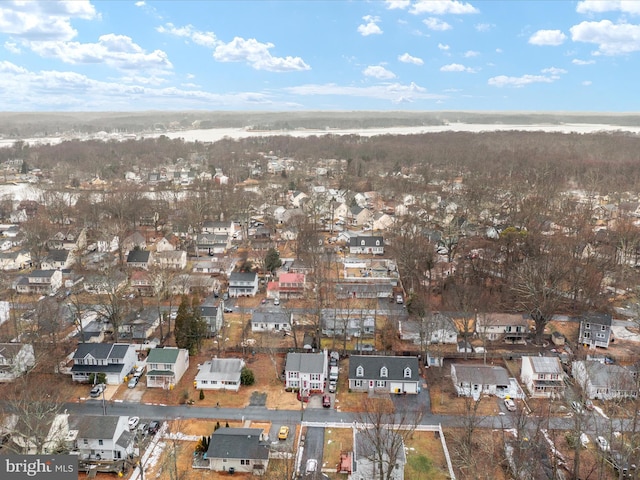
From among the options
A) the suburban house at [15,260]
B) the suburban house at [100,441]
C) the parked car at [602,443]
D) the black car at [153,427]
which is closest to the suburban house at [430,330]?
the parked car at [602,443]

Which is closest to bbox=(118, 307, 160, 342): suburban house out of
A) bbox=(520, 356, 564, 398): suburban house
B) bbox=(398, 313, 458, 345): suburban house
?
bbox=(398, 313, 458, 345): suburban house

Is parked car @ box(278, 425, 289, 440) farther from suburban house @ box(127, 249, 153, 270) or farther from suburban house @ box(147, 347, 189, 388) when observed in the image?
suburban house @ box(127, 249, 153, 270)

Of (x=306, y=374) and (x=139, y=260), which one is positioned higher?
(x=139, y=260)

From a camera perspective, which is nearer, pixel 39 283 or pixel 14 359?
pixel 14 359

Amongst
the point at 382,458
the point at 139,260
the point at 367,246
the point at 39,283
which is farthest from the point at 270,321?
the point at 39,283

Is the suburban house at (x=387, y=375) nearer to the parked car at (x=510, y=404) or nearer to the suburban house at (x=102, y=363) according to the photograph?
the parked car at (x=510, y=404)

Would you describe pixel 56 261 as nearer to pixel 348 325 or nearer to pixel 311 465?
pixel 348 325
